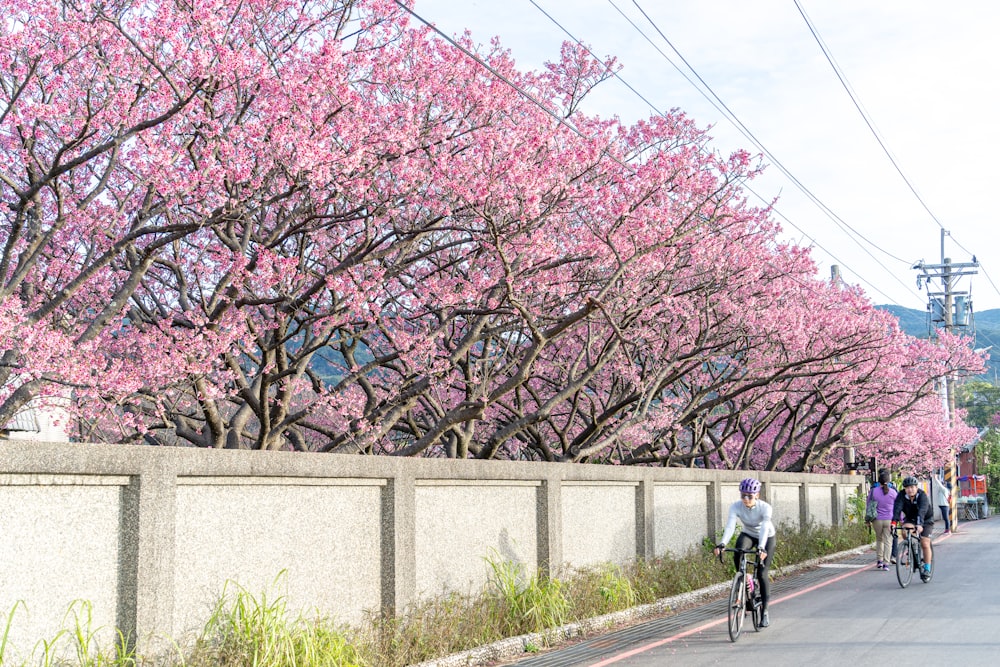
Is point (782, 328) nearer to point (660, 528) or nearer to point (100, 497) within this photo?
point (660, 528)

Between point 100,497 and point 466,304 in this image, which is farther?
point 466,304

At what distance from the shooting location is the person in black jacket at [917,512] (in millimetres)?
17250

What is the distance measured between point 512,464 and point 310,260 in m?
5.47

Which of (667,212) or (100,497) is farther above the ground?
(667,212)

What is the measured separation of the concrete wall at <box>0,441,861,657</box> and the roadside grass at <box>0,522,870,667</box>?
0.40 ft

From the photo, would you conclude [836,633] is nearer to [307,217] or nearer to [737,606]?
[737,606]

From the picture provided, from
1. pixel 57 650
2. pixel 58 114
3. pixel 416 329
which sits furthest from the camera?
pixel 416 329

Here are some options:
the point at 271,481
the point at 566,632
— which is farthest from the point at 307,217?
the point at 566,632

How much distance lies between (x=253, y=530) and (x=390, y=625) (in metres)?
1.85

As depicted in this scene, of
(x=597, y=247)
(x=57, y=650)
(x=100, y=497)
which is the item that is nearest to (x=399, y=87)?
(x=597, y=247)

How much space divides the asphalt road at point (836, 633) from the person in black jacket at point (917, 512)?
0.60 meters

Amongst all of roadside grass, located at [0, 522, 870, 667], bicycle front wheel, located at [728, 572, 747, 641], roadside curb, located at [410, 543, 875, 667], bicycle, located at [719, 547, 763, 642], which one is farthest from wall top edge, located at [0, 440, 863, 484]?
bicycle front wheel, located at [728, 572, 747, 641]

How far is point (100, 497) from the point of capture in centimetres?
746

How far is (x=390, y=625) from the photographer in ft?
32.9
